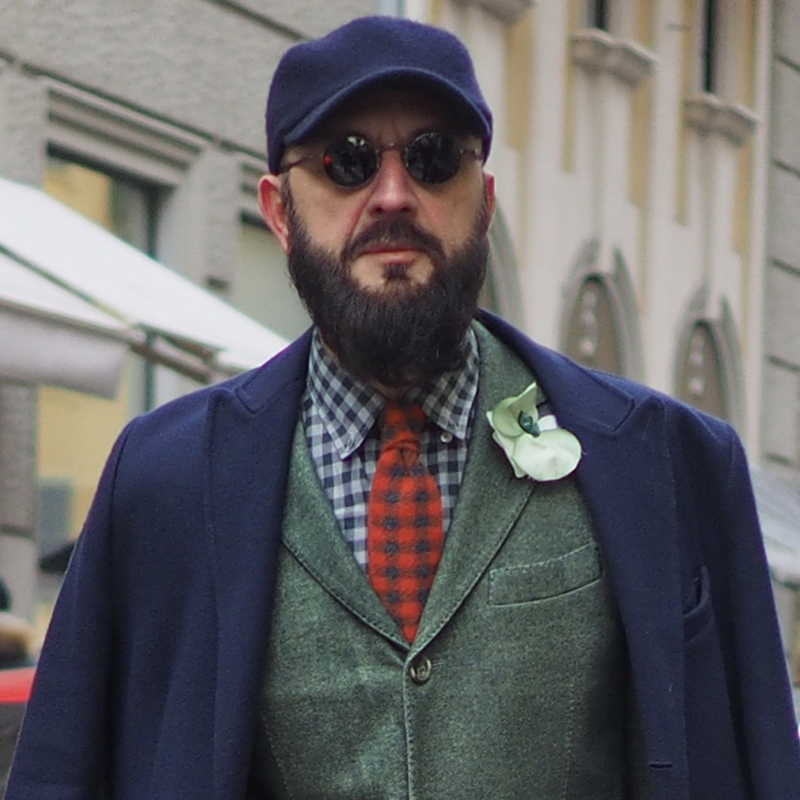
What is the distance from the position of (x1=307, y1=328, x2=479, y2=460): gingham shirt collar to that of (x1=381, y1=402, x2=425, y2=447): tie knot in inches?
0.4

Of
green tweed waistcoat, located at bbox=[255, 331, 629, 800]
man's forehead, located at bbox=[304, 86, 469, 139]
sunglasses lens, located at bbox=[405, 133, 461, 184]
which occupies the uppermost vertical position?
man's forehead, located at bbox=[304, 86, 469, 139]

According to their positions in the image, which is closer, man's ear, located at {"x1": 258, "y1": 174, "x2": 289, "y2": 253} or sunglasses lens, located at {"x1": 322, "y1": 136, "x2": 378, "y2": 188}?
sunglasses lens, located at {"x1": 322, "y1": 136, "x2": 378, "y2": 188}

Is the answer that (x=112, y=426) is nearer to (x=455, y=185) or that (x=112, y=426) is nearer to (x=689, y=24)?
(x=455, y=185)

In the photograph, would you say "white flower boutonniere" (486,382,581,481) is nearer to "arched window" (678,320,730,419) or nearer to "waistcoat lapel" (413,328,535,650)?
"waistcoat lapel" (413,328,535,650)

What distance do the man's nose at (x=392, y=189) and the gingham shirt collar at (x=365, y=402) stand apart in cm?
23

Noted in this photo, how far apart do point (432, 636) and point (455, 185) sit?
54cm

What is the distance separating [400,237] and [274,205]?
301mm

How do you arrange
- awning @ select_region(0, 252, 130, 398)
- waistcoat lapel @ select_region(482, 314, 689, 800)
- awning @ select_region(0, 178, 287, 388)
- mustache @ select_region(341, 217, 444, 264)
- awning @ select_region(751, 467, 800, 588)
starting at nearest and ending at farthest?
1. waistcoat lapel @ select_region(482, 314, 689, 800)
2. mustache @ select_region(341, 217, 444, 264)
3. awning @ select_region(0, 252, 130, 398)
4. awning @ select_region(0, 178, 287, 388)
5. awning @ select_region(751, 467, 800, 588)

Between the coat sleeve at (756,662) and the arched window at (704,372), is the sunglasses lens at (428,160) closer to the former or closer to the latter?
the coat sleeve at (756,662)

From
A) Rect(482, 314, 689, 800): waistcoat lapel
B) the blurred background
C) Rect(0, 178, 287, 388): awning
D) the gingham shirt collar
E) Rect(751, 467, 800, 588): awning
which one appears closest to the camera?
Rect(482, 314, 689, 800): waistcoat lapel

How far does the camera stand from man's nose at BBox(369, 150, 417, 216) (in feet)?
9.17

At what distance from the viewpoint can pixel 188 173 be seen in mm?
10258

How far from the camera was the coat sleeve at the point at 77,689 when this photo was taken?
2820 millimetres

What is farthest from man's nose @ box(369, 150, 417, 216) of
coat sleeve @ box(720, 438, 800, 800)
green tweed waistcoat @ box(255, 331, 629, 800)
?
coat sleeve @ box(720, 438, 800, 800)
